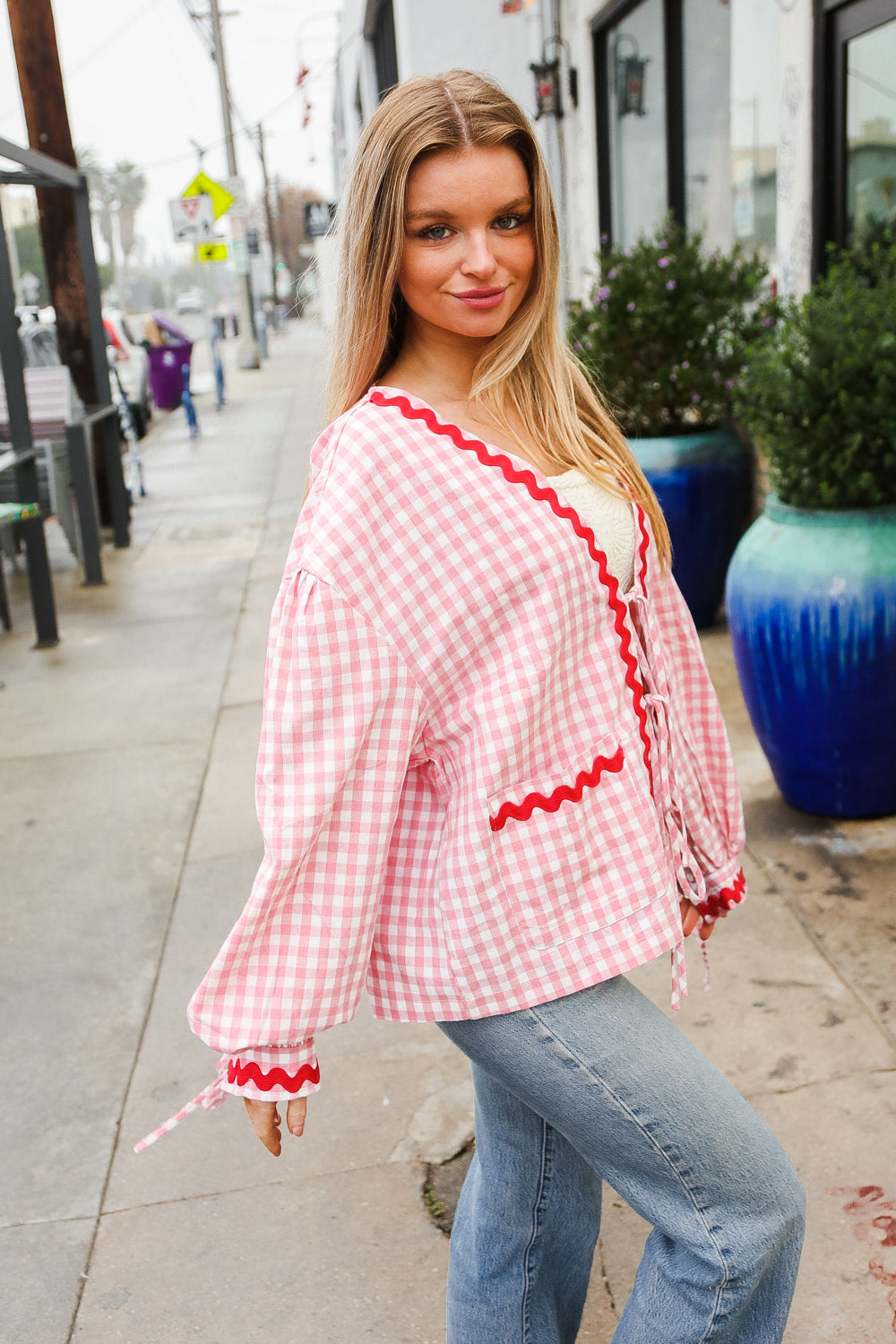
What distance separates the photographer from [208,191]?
1975 centimetres

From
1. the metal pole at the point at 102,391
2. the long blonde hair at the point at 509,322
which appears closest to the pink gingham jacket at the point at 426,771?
the long blonde hair at the point at 509,322

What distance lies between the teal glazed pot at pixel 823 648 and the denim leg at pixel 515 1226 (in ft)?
7.32

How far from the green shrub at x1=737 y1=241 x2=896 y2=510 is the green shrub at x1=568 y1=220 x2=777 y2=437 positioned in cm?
162

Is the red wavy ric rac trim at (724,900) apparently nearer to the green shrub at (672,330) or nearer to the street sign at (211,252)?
the green shrub at (672,330)

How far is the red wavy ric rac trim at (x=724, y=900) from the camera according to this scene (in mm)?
1856

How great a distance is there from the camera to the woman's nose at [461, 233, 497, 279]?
1.52 meters

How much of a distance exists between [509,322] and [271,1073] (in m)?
0.97

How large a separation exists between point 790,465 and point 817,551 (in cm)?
31

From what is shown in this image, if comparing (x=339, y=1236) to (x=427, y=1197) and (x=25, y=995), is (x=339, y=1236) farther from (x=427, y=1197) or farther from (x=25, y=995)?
(x=25, y=995)

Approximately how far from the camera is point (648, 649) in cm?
166

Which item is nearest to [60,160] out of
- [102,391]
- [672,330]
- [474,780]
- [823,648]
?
[102,391]

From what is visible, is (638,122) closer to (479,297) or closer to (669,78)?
(669,78)

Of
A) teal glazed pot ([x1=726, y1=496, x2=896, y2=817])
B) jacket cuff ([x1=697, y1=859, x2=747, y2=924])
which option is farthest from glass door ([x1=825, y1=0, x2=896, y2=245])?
jacket cuff ([x1=697, y1=859, x2=747, y2=924])

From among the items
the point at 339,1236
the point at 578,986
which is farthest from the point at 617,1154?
the point at 339,1236
